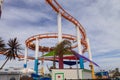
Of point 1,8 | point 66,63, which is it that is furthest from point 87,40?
point 1,8

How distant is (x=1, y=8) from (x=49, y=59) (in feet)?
121

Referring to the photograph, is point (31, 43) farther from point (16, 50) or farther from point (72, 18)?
point (72, 18)

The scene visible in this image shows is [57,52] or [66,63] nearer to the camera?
[57,52]

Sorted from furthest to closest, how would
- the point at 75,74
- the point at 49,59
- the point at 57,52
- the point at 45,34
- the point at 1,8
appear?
the point at 49,59 → the point at 45,34 → the point at 57,52 → the point at 75,74 → the point at 1,8

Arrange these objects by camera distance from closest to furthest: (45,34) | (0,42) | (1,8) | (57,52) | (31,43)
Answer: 1. (1,8)
2. (57,52)
3. (0,42)
4. (45,34)
5. (31,43)

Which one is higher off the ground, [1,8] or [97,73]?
[1,8]

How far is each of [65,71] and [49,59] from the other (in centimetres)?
3325

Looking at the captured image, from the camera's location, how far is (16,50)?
1768 inches

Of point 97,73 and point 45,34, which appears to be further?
point 97,73

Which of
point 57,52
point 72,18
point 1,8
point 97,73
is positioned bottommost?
point 97,73

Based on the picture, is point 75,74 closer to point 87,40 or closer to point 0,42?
point 0,42

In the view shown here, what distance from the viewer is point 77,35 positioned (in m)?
45.1

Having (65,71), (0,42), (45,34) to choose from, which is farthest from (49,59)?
(65,71)

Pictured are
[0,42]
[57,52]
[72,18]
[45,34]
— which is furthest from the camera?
[45,34]
